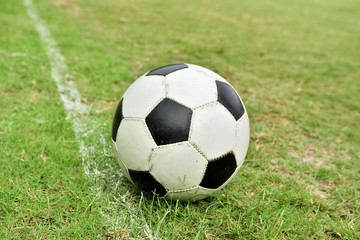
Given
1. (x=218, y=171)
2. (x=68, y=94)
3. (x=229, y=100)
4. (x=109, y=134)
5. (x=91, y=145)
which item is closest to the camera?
(x=218, y=171)

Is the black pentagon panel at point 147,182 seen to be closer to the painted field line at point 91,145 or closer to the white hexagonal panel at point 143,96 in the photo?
the painted field line at point 91,145

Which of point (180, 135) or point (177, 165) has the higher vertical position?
point (180, 135)

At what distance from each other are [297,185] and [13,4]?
24.6 ft

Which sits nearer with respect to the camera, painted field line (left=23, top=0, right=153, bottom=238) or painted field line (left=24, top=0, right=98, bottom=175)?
painted field line (left=23, top=0, right=153, bottom=238)

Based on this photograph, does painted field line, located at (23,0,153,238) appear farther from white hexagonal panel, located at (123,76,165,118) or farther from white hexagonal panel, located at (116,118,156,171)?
white hexagonal panel, located at (123,76,165,118)

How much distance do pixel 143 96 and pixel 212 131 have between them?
1.72ft

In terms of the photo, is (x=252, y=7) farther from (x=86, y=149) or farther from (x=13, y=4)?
(x=86, y=149)

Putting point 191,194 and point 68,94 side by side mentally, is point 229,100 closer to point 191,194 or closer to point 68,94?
point 191,194

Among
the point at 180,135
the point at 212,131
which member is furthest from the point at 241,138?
the point at 180,135

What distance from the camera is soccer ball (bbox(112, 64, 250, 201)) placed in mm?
1951

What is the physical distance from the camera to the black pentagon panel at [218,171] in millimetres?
2014

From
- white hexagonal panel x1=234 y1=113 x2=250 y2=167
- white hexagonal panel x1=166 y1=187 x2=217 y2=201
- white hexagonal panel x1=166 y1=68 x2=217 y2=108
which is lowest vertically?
white hexagonal panel x1=166 y1=187 x2=217 y2=201

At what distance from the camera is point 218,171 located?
205 centimetres

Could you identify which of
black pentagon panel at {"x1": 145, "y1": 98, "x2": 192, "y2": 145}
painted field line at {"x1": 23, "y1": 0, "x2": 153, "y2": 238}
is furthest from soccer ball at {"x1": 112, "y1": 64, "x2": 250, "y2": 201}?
painted field line at {"x1": 23, "y1": 0, "x2": 153, "y2": 238}
